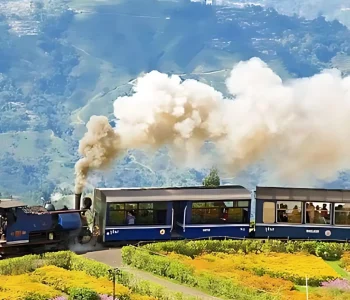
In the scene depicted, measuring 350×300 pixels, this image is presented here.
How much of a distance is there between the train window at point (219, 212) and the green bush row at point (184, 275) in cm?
483

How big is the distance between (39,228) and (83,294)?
892cm

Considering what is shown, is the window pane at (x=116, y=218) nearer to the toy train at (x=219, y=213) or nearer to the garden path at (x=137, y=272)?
the toy train at (x=219, y=213)

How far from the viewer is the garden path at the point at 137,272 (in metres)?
27.3

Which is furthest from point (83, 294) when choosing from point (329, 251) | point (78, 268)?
point (329, 251)

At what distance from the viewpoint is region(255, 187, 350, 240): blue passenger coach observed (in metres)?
36.8

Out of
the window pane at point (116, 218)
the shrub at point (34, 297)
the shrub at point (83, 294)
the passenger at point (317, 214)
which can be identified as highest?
the passenger at point (317, 214)

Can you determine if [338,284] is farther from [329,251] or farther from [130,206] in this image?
[130,206]

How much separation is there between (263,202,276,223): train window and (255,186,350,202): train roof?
1.49ft

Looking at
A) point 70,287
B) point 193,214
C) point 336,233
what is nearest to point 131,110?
point 193,214

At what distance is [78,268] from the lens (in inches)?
1169

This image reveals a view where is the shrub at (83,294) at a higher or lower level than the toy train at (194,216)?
lower

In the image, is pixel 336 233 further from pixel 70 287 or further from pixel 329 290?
pixel 70 287

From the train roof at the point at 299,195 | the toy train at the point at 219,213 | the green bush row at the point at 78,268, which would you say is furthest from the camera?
the train roof at the point at 299,195

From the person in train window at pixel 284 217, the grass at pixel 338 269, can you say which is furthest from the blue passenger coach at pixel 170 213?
the grass at pixel 338 269
